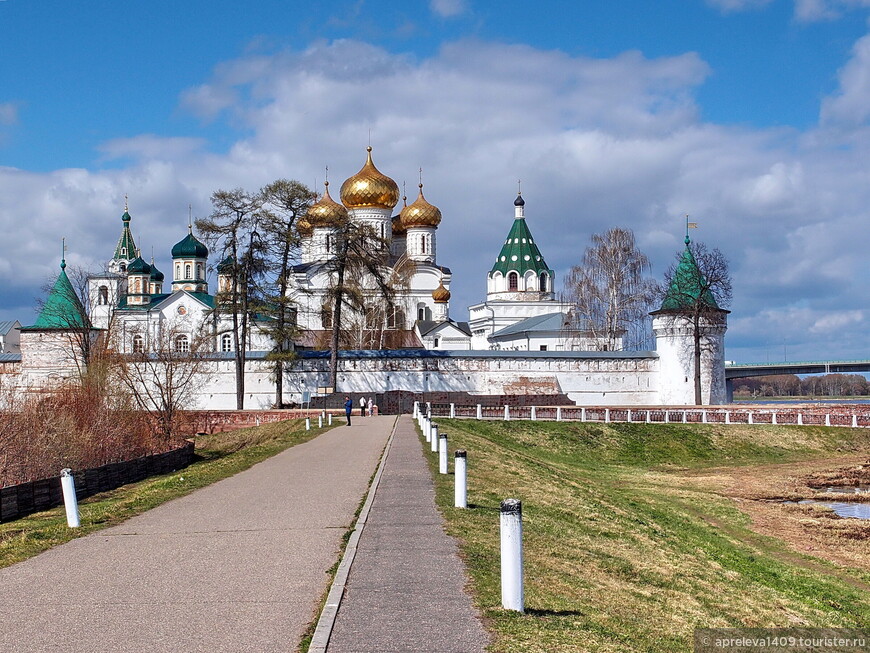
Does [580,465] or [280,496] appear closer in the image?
[280,496]

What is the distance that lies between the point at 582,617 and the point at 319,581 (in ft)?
7.98

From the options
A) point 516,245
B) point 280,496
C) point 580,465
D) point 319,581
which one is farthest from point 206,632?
point 516,245

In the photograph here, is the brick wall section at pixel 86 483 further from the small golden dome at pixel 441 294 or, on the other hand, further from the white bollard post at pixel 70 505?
the small golden dome at pixel 441 294

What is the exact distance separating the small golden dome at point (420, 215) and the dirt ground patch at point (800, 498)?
47541 mm

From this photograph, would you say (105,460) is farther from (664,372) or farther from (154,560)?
(664,372)

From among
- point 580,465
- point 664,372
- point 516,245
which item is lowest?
point 580,465

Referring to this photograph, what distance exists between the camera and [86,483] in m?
18.9

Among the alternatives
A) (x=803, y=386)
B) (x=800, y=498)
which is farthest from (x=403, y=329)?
(x=803, y=386)

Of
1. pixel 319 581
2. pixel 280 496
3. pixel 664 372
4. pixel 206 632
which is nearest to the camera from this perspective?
pixel 206 632

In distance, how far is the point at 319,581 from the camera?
8.70 metres

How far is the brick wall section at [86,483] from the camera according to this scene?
1565 cm

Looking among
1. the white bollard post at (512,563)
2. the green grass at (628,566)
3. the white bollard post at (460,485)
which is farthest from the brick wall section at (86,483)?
the white bollard post at (512,563)

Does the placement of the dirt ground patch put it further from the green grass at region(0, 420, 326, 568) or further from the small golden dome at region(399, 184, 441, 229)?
the small golden dome at region(399, 184, 441, 229)

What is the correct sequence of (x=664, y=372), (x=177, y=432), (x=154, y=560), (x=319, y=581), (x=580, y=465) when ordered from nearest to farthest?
(x=319, y=581), (x=154, y=560), (x=580, y=465), (x=177, y=432), (x=664, y=372)
